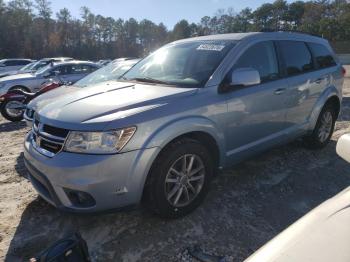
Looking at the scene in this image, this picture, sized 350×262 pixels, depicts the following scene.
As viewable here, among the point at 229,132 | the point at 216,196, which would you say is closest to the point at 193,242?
the point at 216,196

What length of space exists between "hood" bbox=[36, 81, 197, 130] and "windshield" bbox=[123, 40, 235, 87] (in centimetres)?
23

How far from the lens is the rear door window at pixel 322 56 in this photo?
17.3 ft

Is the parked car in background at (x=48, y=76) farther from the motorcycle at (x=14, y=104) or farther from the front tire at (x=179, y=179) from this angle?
the front tire at (x=179, y=179)

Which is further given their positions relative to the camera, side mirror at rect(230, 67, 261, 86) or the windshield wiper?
the windshield wiper

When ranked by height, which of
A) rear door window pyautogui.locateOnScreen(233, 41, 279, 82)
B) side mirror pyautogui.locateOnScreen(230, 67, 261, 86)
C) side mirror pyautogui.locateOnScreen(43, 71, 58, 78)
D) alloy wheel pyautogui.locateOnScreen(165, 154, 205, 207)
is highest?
rear door window pyautogui.locateOnScreen(233, 41, 279, 82)

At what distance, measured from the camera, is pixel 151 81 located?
158 inches

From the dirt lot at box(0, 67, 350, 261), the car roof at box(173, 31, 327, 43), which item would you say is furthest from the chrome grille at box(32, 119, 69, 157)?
the car roof at box(173, 31, 327, 43)

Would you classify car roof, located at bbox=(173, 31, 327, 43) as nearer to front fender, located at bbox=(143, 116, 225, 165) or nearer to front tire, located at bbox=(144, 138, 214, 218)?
front fender, located at bbox=(143, 116, 225, 165)

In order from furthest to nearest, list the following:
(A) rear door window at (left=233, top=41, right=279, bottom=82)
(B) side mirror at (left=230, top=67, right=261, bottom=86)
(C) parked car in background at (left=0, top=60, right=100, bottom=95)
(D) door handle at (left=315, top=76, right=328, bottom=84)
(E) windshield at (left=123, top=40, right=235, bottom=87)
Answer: (C) parked car in background at (left=0, top=60, right=100, bottom=95)
(D) door handle at (left=315, top=76, right=328, bottom=84)
(A) rear door window at (left=233, top=41, right=279, bottom=82)
(E) windshield at (left=123, top=40, right=235, bottom=87)
(B) side mirror at (left=230, top=67, right=261, bottom=86)

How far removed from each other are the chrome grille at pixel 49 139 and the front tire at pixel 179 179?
82 centimetres

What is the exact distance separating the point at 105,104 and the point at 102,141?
486mm

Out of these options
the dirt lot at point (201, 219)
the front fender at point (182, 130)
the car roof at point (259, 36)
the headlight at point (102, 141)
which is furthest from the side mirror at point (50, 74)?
the headlight at point (102, 141)

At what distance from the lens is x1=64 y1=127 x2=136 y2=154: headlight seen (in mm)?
2930

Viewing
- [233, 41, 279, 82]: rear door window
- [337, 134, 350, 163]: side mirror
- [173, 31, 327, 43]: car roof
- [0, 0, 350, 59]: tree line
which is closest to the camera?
[337, 134, 350, 163]: side mirror
